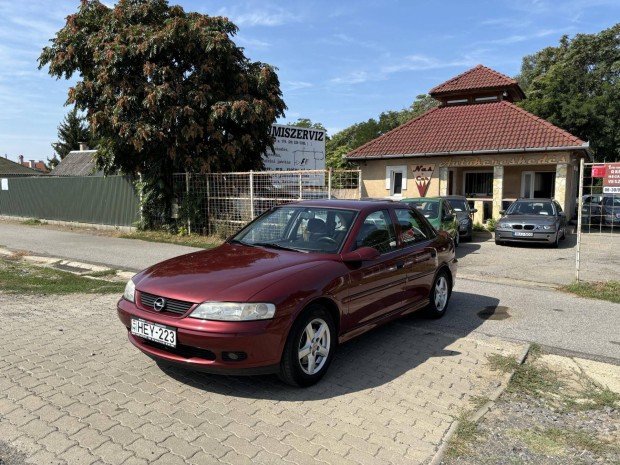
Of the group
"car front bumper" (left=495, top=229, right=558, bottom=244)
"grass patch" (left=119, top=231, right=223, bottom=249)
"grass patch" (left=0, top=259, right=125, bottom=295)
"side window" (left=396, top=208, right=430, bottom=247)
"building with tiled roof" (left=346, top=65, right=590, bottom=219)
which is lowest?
"grass patch" (left=0, top=259, right=125, bottom=295)

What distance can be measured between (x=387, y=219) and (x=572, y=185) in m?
17.4

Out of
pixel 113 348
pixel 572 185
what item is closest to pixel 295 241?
pixel 113 348

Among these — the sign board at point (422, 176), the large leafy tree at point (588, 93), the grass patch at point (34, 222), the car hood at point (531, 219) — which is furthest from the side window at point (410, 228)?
the large leafy tree at point (588, 93)

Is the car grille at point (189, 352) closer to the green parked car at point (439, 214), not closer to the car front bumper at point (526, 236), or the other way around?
the green parked car at point (439, 214)

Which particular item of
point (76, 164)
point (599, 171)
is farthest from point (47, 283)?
point (76, 164)

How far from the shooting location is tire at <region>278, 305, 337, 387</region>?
3.83 m

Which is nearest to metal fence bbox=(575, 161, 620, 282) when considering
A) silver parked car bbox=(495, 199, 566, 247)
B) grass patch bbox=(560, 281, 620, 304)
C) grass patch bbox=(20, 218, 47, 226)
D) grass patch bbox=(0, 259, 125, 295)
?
grass patch bbox=(560, 281, 620, 304)

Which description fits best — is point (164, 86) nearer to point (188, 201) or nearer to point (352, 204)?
point (188, 201)

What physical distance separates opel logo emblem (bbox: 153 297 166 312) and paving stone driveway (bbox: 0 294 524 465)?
2.22 ft

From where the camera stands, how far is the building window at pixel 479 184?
2088 centimetres

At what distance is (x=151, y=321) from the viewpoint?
3.88 metres

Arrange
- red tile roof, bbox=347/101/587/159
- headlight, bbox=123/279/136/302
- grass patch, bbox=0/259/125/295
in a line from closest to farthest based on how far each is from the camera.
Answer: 1. headlight, bbox=123/279/136/302
2. grass patch, bbox=0/259/125/295
3. red tile roof, bbox=347/101/587/159

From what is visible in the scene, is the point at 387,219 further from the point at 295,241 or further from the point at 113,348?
the point at 113,348

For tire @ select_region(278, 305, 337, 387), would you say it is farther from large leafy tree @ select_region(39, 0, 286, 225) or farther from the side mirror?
large leafy tree @ select_region(39, 0, 286, 225)
